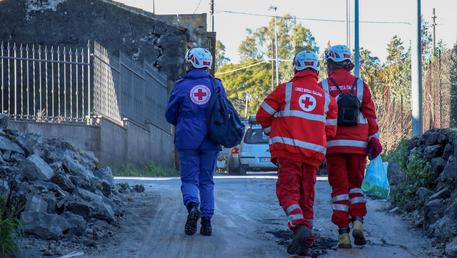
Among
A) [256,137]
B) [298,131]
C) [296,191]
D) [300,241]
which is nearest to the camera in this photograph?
[300,241]

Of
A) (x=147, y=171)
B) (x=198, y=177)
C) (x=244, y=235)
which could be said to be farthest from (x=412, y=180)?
(x=147, y=171)

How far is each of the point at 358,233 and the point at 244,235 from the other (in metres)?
1.16

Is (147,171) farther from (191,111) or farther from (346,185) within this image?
(346,185)

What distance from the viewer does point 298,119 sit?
24.1 feet

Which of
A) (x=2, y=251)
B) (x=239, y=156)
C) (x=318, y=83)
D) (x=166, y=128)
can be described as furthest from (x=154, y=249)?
(x=166, y=128)

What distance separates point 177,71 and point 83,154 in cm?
1854

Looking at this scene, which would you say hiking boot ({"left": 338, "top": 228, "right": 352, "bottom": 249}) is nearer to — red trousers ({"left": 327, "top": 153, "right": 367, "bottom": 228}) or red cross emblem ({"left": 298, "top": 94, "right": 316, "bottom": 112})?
red trousers ({"left": 327, "top": 153, "right": 367, "bottom": 228})

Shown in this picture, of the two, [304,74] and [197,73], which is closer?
[304,74]

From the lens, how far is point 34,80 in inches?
688

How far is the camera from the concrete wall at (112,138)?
17.3 m

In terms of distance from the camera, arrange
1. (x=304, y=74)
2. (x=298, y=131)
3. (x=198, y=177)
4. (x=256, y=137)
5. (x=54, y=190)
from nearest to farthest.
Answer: (x=298, y=131) < (x=304, y=74) < (x=198, y=177) < (x=54, y=190) < (x=256, y=137)

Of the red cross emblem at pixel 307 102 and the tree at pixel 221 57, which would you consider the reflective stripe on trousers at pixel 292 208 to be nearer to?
the red cross emblem at pixel 307 102

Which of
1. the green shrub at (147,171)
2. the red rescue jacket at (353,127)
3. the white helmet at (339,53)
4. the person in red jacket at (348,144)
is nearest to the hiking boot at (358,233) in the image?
the person in red jacket at (348,144)

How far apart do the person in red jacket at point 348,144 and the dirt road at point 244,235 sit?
0.30m
